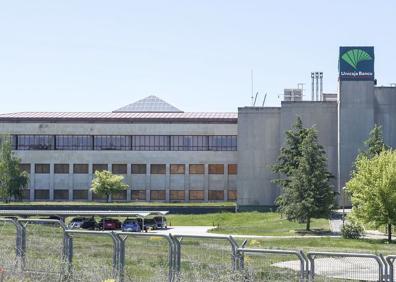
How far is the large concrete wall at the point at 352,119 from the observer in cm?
8469

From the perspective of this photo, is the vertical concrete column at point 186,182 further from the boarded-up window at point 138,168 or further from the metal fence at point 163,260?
the metal fence at point 163,260

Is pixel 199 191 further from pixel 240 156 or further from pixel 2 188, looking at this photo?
pixel 2 188

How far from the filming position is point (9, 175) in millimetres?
92812

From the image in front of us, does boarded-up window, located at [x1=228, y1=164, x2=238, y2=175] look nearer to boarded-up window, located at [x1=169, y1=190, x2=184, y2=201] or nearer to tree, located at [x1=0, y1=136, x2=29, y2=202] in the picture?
boarded-up window, located at [x1=169, y1=190, x2=184, y2=201]

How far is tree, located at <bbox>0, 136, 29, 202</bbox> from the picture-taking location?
302 feet

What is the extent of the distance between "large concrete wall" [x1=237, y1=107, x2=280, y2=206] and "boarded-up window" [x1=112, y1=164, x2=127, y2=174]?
17.9 m

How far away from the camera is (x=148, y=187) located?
102125mm

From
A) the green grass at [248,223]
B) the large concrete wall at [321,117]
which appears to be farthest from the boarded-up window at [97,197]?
the large concrete wall at [321,117]

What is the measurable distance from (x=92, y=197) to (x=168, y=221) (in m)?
25.0

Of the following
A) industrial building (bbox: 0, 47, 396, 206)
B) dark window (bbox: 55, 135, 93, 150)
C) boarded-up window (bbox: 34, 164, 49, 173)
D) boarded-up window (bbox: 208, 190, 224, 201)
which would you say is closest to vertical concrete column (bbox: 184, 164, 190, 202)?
industrial building (bbox: 0, 47, 396, 206)

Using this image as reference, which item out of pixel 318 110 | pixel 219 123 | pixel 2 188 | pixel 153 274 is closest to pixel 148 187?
pixel 219 123

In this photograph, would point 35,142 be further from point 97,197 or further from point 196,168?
point 196,168

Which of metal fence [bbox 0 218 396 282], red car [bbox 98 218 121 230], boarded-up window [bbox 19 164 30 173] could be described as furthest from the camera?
boarded-up window [bbox 19 164 30 173]

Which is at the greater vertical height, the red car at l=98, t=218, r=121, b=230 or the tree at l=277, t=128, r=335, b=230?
the tree at l=277, t=128, r=335, b=230
